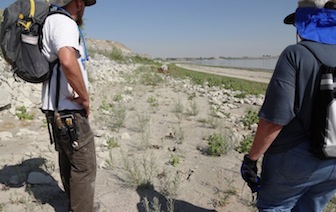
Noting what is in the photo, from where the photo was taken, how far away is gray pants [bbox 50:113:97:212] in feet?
7.95

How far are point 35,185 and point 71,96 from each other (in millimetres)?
1722

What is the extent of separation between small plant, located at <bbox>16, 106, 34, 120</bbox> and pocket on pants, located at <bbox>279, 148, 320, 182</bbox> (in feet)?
17.9

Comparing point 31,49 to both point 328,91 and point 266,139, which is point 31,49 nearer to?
point 266,139

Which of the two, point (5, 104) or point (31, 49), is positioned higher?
point (31, 49)

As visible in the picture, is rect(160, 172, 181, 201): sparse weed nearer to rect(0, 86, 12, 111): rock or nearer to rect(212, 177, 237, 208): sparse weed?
rect(212, 177, 237, 208): sparse weed

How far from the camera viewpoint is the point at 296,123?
63.2 inches

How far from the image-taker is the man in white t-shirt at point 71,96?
210cm

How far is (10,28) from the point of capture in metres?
2.18

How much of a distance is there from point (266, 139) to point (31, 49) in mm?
1971

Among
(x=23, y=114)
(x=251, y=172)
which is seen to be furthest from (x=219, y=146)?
(x=23, y=114)

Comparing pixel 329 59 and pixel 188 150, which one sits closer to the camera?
pixel 329 59

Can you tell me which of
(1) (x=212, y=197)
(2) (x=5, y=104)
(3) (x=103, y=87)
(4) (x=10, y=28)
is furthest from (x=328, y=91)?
(3) (x=103, y=87)

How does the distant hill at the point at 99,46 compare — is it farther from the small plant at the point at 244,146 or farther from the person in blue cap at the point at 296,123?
the person in blue cap at the point at 296,123

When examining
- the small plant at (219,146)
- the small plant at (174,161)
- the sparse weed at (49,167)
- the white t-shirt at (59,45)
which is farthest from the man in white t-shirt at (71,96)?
the small plant at (219,146)
